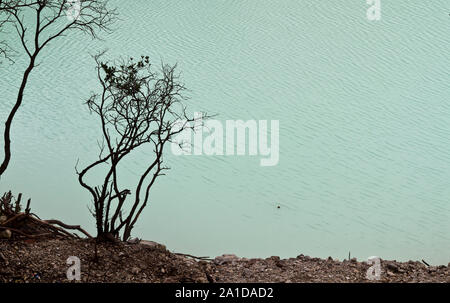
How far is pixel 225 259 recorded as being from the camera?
699 cm

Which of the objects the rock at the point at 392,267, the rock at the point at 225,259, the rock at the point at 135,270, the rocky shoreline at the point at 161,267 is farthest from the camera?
the rock at the point at 225,259

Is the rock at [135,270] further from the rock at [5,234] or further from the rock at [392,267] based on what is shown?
the rock at [392,267]

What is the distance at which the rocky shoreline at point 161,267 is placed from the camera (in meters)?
5.79

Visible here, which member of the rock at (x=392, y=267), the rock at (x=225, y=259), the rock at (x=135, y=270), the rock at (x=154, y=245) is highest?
the rock at (x=154, y=245)

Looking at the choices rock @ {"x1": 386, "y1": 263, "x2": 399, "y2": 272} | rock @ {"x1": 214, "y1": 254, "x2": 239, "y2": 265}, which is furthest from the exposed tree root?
rock @ {"x1": 386, "y1": 263, "x2": 399, "y2": 272}

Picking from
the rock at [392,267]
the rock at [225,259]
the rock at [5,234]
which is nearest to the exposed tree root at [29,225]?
the rock at [5,234]

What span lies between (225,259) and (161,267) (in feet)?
3.47

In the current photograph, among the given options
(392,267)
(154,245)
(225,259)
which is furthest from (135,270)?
(392,267)

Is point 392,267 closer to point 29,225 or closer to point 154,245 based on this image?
point 154,245

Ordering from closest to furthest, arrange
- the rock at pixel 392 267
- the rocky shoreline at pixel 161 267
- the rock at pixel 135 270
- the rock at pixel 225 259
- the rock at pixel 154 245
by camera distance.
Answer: the rocky shoreline at pixel 161 267
the rock at pixel 135 270
the rock at pixel 154 245
the rock at pixel 392 267
the rock at pixel 225 259

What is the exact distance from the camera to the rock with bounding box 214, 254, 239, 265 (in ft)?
22.7

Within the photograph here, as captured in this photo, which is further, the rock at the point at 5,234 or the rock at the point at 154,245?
the rock at the point at 154,245

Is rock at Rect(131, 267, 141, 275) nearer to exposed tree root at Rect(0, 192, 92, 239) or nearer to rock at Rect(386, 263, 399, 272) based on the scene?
exposed tree root at Rect(0, 192, 92, 239)
